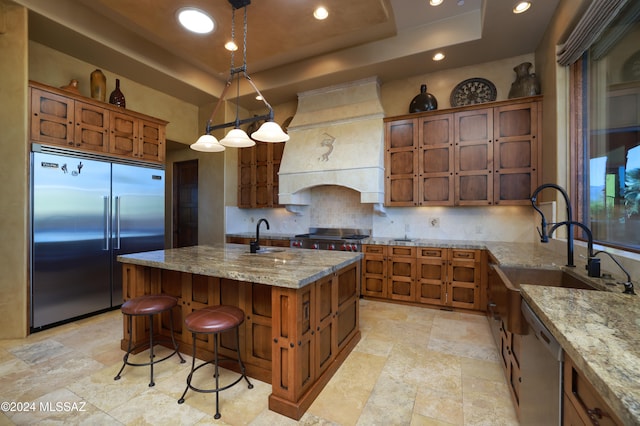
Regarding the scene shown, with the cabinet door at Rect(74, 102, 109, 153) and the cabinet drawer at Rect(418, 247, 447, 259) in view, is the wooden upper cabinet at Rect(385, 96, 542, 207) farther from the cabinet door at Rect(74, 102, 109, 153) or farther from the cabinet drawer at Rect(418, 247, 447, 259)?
the cabinet door at Rect(74, 102, 109, 153)

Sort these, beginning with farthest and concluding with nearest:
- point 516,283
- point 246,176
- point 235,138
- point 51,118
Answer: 1. point 246,176
2. point 51,118
3. point 235,138
4. point 516,283

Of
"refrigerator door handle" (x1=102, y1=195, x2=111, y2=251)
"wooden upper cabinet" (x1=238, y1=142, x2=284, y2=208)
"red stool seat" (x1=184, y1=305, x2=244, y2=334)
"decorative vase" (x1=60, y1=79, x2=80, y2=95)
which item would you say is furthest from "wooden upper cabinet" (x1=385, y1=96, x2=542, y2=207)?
"decorative vase" (x1=60, y1=79, x2=80, y2=95)

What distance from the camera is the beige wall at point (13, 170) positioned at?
9.15 ft

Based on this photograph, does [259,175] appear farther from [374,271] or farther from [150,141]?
[374,271]

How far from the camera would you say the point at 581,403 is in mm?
898

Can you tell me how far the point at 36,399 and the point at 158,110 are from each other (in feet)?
13.9

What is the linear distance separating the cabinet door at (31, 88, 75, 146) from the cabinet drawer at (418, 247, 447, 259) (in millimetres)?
4476

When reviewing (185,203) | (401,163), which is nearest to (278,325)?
(401,163)

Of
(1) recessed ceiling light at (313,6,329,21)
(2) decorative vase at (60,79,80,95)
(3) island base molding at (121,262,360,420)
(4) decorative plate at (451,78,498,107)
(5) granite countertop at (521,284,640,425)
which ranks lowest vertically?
(3) island base molding at (121,262,360,420)

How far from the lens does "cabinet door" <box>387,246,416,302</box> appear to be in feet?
12.4

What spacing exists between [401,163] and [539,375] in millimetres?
3190

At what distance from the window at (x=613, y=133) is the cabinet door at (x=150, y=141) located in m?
5.09

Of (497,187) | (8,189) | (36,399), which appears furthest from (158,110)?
(497,187)

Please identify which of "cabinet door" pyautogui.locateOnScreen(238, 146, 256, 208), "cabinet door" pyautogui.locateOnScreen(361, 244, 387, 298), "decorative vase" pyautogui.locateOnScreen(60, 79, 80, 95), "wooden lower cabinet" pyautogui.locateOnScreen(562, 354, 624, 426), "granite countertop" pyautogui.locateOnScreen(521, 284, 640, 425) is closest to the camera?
"granite countertop" pyautogui.locateOnScreen(521, 284, 640, 425)
